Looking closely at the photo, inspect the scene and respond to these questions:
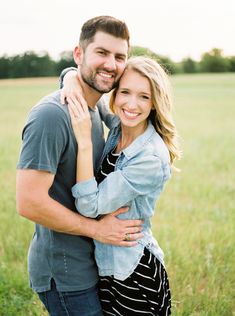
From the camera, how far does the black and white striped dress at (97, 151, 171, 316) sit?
2703 millimetres

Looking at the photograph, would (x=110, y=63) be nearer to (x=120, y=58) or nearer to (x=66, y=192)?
(x=120, y=58)

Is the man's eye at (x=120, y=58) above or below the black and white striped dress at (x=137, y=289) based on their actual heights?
above

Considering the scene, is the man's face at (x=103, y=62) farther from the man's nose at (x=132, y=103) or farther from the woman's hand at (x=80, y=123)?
the woman's hand at (x=80, y=123)

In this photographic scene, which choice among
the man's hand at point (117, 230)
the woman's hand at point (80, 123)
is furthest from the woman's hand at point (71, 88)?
the man's hand at point (117, 230)

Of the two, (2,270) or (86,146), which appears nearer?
(86,146)

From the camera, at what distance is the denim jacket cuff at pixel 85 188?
2.50m

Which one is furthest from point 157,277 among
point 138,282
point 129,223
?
point 129,223

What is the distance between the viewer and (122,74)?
2.90 meters

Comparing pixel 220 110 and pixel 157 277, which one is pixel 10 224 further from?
pixel 220 110

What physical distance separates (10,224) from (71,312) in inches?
125

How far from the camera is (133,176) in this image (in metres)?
2.54

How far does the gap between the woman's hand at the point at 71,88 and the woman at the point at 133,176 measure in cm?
6

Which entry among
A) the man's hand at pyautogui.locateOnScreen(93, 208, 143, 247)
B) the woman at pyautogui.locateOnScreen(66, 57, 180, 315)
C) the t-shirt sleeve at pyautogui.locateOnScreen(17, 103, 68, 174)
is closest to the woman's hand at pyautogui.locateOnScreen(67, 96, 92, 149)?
the woman at pyautogui.locateOnScreen(66, 57, 180, 315)

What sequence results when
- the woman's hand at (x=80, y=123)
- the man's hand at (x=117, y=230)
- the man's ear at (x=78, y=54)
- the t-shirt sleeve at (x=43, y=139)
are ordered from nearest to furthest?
the t-shirt sleeve at (x=43, y=139) → the woman's hand at (x=80, y=123) → the man's hand at (x=117, y=230) → the man's ear at (x=78, y=54)
